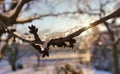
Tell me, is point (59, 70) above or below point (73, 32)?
below

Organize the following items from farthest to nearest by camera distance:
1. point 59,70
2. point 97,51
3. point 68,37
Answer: point 97,51
point 59,70
point 68,37

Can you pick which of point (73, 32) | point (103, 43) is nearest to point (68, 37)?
point (73, 32)

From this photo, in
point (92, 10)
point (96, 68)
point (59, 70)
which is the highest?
point (92, 10)

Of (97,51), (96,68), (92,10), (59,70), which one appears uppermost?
(92,10)

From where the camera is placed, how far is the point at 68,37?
11.9 ft

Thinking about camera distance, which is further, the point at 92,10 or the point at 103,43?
the point at 103,43

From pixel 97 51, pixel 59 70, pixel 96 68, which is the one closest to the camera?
pixel 59 70

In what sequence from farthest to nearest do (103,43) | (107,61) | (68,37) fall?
(107,61)
(103,43)
(68,37)

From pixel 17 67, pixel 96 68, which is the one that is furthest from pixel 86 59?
pixel 17 67

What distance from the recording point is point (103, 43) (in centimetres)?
2519

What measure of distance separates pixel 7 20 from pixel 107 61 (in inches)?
1060

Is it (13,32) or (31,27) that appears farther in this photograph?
(13,32)

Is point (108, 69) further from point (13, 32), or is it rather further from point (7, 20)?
point (13, 32)

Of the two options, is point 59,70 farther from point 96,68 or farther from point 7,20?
point 96,68
